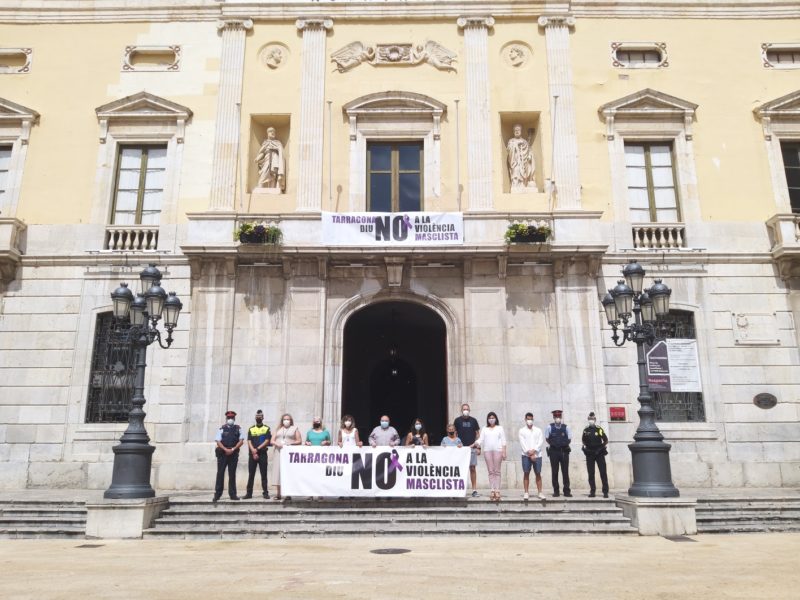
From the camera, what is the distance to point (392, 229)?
16969 millimetres

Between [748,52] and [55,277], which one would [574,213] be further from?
[55,277]

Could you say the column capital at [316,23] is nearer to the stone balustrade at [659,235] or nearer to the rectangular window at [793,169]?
the stone balustrade at [659,235]

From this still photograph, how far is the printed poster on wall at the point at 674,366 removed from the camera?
16703 millimetres

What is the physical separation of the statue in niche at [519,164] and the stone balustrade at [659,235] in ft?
10.5

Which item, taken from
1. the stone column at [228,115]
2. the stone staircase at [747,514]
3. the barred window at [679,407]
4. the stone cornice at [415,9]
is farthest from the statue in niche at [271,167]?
the stone staircase at [747,514]

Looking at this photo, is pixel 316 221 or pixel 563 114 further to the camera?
pixel 563 114

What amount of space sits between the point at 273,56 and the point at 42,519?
45.2 ft

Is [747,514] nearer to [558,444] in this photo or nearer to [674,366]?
[558,444]

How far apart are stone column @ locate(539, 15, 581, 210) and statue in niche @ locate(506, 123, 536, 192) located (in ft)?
2.27

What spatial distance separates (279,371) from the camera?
54.4 feet

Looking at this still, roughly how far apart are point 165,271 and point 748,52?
18191mm

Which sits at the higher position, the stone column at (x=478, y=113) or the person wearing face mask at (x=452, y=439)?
the stone column at (x=478, y=113)

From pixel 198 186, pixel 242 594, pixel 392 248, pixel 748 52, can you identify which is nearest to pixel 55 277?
pixel 198 186

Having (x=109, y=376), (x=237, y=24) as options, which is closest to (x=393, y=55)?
(x=237, y=24)
